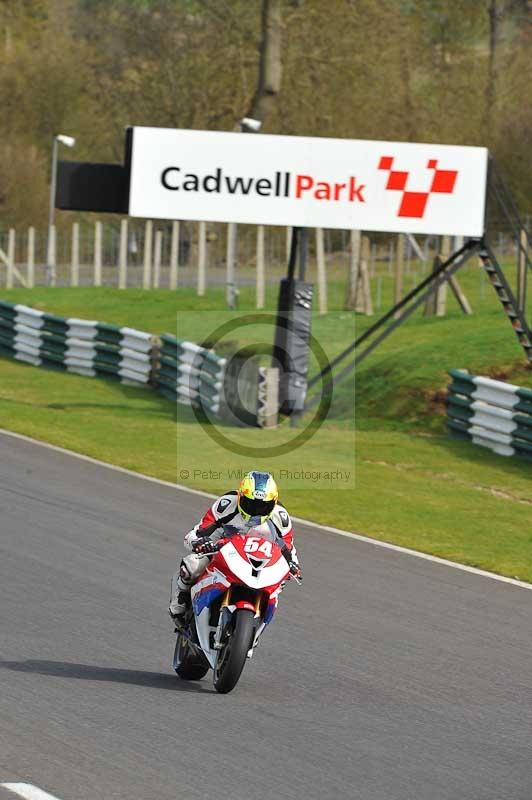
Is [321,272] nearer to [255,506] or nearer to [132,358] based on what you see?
[132,358]

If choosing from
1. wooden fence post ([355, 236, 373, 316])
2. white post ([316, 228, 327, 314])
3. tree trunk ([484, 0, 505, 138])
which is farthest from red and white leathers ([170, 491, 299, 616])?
tree trunk ([484, 0, 505, 138])

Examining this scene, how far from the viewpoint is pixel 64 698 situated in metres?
7.98

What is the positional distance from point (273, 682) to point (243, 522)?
1095 mm

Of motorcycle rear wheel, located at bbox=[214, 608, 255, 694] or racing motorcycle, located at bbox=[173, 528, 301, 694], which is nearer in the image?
motorcycle rear wheel, located at bbox=[214, 608, 255, 694]

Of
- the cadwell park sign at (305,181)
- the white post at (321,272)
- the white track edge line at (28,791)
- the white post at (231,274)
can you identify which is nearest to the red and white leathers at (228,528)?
the white track edge line at (28,791)

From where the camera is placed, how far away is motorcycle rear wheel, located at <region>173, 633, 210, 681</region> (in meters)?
8.62

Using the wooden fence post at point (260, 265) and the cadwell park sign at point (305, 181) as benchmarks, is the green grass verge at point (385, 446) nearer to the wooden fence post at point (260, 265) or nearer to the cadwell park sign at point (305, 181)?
the cadwell park sign at point (305, 181)

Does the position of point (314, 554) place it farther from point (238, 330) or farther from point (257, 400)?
point (238, 330)

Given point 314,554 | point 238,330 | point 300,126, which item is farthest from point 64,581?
point 300,126

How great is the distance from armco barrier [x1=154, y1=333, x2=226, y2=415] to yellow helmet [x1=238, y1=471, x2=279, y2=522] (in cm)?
1530

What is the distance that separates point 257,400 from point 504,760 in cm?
1571

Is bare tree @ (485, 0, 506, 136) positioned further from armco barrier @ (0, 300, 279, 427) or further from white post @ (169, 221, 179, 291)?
armco barrier @ (0, 300, 279, 427)

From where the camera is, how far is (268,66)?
37.7m

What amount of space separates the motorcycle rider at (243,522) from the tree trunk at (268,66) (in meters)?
30.0
